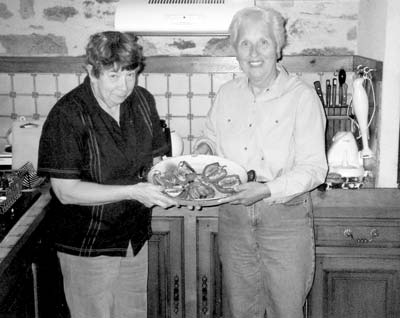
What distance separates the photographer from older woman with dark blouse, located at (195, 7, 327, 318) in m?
2.02

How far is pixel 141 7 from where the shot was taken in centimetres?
258

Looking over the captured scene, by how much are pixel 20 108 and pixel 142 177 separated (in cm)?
136

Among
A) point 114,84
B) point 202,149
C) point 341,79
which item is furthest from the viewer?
point 341,79

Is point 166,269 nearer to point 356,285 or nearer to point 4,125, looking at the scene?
point 356,285

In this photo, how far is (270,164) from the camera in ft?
6.82

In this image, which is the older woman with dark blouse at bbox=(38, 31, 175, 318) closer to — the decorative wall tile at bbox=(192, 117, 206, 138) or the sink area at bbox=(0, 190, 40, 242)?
the sink area at bbox=(0, 190, 40, 242)

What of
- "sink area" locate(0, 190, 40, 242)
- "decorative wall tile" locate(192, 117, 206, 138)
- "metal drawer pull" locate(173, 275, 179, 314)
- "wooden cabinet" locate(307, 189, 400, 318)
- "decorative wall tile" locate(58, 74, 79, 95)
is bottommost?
"metal drawer pull" locate(173, 275, 179, 314)

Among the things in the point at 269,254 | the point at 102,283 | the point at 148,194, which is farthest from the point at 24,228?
the point at 269,254

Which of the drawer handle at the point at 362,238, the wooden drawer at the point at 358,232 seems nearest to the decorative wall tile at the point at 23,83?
the wooden drawer at the point at 358,232

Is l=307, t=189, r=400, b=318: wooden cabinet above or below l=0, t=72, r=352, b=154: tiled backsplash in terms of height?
below

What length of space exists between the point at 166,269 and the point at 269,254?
686 millimetres

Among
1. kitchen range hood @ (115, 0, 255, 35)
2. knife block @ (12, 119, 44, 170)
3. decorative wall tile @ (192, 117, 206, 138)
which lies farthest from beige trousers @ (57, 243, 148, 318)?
decorative wall tile @ (192, 117, 206, 138)

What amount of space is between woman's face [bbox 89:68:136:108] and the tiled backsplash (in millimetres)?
1165

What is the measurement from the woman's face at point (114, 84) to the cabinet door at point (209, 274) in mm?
861
